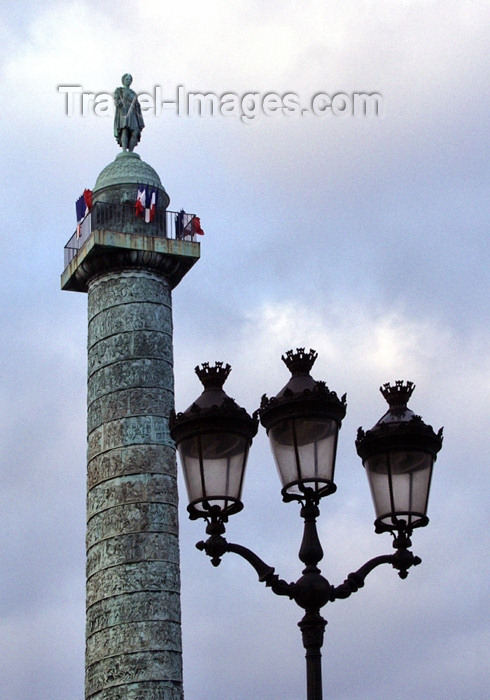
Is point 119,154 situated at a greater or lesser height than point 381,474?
greater

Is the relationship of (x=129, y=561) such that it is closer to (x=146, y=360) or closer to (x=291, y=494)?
(x=146, y=360)

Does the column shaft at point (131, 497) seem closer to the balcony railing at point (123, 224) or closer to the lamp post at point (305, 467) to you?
the balcony railing at point (123, 224)

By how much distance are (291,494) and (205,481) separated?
1.39ft

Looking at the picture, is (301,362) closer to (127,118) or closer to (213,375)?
(213,375)

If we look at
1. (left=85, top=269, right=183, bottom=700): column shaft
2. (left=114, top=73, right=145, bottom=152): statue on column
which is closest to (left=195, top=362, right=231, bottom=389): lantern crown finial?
(left=85, top=269, right=183, bottom=700): column shaft

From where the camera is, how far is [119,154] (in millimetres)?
28766

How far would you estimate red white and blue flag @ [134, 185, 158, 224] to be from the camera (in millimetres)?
27266

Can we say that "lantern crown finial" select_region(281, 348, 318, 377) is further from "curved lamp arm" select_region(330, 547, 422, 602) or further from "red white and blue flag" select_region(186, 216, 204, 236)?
"red white and blue flag" select_region(186, 216, 204, 236)

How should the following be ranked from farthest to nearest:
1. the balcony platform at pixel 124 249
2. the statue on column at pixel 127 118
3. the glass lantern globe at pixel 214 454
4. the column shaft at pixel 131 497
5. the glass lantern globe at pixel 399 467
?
the statue on column at pixel 127 118
the balcony platform at pixel 124 249
the column shaft at pixel 131 497
the glass lantern globe at pixel 399 467
the glass lantern globe at pixel 214 454

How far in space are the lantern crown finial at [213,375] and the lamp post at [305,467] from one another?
12 cm

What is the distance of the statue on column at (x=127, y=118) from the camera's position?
28.9 m

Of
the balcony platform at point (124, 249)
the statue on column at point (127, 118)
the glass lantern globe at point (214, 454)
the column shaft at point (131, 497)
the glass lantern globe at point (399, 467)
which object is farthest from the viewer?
the statue on column at point (127, 118)

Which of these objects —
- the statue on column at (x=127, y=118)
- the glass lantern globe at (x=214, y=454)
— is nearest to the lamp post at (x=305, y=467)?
the glass lantern globe at (x=214, y=454)

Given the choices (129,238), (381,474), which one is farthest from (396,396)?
(129,238)
